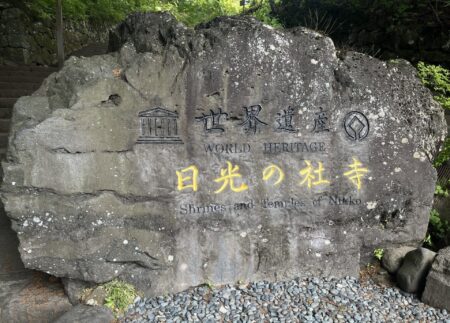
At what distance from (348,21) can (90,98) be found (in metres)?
8.99

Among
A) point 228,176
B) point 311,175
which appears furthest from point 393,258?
point 228,176

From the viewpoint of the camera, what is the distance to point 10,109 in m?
7.17

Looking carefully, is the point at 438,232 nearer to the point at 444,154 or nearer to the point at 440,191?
the point at 440,191

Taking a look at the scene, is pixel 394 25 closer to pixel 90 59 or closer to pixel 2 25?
pixel 90 59

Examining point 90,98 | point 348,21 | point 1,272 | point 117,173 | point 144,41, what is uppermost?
point 348,21

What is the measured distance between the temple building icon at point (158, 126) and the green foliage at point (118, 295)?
1.35 meters

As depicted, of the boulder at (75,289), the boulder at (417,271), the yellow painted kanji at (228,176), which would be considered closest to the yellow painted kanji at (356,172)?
the boulder at (417,271)

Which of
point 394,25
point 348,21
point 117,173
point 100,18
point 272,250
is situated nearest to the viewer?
point 117,173

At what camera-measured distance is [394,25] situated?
8.65m

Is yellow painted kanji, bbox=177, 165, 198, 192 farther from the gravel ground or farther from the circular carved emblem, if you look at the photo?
the circular carved emblem

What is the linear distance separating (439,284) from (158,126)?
303cm

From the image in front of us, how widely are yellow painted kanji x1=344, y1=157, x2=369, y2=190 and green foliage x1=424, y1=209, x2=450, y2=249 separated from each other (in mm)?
1626

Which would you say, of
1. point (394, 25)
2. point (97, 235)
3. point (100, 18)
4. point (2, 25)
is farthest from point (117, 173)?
point (100, 18)

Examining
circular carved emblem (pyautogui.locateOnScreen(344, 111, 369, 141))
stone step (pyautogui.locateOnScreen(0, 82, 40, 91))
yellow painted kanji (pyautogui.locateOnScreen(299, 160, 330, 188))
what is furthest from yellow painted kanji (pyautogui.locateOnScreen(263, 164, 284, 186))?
stone step (pyautogui.locateOnScreen(0, 82, 40, 91))
